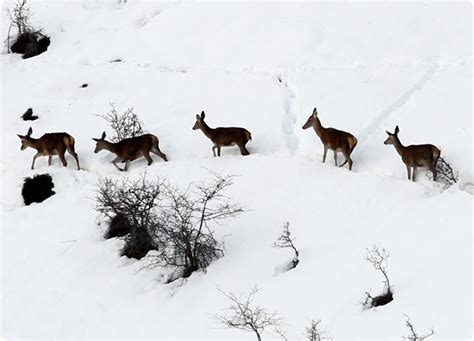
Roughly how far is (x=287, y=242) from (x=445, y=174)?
12.3 feet

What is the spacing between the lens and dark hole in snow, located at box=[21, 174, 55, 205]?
49.7ft

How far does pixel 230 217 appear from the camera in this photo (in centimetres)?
1323

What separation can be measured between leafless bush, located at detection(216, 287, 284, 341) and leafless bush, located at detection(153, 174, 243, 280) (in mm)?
1507

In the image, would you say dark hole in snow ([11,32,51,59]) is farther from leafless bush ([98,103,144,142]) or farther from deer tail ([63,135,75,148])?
deer tail ([63,135,75,148])

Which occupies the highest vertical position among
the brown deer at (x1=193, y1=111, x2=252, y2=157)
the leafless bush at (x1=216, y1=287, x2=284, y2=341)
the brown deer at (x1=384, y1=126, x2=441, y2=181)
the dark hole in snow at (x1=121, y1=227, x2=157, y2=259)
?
the brown deer at (x1=384, y1=126, x2=441, y2=181)

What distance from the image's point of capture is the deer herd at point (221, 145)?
13.1 meters

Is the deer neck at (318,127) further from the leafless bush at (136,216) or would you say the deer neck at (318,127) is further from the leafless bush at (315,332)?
the leafless bush at (315,332)

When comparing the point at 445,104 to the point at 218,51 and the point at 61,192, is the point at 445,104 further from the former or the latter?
the point at 61,192

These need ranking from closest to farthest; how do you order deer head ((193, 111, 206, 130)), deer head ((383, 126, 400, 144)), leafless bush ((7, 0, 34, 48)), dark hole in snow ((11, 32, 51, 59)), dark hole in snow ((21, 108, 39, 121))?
1. deer head ((383, 126, 400, 144))
2. deer head ((193, 111, 206, 130))
3. dark hole in snow ((21, 108, 39, 121))
4. dark hole in snow ((11, 32, 51, 59))
5. leafless bush ((7, 0, 34, 48))

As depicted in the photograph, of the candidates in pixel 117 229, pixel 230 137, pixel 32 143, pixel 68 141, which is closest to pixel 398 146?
pixel 230 137

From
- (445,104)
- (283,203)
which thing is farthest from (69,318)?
(445,104)

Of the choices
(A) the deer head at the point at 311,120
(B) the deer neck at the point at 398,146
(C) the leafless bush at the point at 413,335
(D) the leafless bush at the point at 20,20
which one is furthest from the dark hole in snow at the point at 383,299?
(D) the leafless bush at the point at 20,20

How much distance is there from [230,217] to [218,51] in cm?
919

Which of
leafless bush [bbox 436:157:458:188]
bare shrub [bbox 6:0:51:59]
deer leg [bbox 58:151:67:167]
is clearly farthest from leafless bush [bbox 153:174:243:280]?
bare shrub [bbox 6:0:51:59]
